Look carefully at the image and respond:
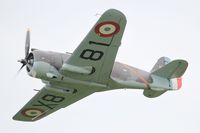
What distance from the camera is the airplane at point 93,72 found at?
2235 centimetres

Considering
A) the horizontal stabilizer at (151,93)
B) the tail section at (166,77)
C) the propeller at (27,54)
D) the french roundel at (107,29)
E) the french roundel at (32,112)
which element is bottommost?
the french roundel at (32,112)

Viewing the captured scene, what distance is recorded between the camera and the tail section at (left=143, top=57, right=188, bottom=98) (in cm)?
2519

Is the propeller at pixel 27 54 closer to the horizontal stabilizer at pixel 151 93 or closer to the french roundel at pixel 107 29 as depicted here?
the french roundel at pixel 107 29

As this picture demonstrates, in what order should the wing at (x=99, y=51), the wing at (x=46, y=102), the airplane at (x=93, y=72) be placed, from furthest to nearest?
the wing at (x=46, y=102) → the airplane at (x=93, y=72) → the wing at (x=99, y=51)

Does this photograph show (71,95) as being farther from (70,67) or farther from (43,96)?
(70,67)

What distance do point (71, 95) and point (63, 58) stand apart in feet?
8.72

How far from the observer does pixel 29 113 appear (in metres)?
27.3

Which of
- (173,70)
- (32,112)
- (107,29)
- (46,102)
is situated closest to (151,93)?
(173,70)

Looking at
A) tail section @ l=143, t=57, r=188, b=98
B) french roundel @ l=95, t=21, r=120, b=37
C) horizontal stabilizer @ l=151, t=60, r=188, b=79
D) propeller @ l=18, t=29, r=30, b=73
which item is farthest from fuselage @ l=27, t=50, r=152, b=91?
french roundel @ l=95, t=21, r=120, b=37

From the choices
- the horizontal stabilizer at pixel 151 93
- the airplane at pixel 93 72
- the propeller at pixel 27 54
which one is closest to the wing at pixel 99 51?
the airplane at pixel 93 72

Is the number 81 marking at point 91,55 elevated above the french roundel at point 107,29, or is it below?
below

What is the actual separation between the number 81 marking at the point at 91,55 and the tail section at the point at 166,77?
3.32m

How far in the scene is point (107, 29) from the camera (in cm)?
2195

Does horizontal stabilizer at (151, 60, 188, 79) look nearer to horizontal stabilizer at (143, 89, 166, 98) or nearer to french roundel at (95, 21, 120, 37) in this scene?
horizontal stabilizer at (143, 89, 166, 98)
